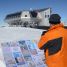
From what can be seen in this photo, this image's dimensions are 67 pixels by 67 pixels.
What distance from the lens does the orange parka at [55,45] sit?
320 cm

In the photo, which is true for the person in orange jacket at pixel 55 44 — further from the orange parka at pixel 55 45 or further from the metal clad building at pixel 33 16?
the metal clad building at pixel 33 16

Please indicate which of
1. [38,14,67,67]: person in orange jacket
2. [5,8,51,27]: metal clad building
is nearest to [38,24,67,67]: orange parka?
[38,14,67,67]: person in orange jacket

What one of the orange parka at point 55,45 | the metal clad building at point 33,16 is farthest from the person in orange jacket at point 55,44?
the metal clad building at point 33,16

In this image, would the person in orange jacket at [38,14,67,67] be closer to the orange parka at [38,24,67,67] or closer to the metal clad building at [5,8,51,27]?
the orange parka at [38,24,67,67]

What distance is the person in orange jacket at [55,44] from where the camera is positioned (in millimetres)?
3197

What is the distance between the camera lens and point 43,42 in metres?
3.23

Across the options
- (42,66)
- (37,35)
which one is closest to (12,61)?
(42,66)

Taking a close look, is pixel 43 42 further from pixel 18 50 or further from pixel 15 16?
pixel 15 16

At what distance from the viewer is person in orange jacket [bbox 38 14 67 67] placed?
3197 mm

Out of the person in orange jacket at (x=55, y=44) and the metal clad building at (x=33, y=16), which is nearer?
the person in orange jacket at (x=55, y=44)

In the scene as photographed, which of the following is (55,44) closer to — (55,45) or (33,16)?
(55,45)

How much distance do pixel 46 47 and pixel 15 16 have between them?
1236 cm

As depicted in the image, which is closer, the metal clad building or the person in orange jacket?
the person in orange jacket

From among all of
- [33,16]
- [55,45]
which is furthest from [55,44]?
[33,16]
